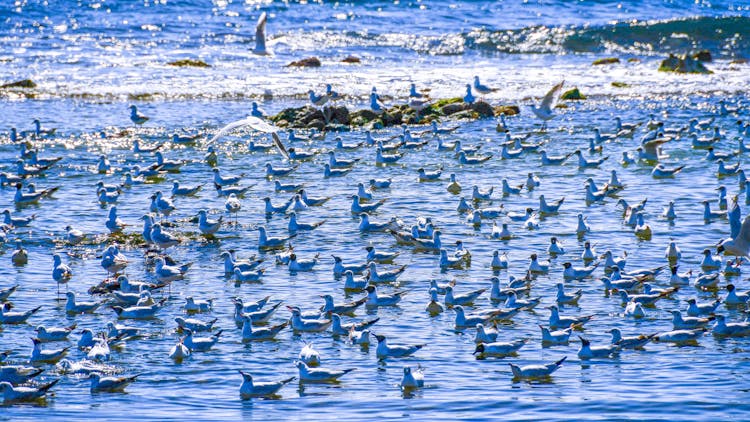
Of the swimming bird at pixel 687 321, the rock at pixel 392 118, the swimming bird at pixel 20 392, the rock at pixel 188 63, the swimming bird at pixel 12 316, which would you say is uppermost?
the rock at pixel 188 63

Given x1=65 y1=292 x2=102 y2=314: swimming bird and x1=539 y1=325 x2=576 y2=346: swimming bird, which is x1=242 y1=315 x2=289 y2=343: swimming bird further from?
x1=539 y1=325 x2=576 y2=346: swimming bird

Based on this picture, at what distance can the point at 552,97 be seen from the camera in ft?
109

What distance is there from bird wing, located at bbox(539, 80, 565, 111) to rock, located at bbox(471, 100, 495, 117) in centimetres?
310

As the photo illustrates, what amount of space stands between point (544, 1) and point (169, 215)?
48.0 m

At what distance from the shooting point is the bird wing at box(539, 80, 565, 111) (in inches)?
1291

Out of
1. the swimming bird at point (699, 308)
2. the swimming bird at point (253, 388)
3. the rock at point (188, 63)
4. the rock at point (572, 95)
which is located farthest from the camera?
the rock at point (188, 63)

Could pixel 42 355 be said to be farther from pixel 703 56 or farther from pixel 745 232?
pixel 703 56

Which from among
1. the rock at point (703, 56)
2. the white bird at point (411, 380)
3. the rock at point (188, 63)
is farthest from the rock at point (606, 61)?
the white bird at point (411, 380)

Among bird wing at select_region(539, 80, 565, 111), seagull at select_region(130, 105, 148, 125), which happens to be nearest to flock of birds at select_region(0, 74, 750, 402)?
bird wing at select_region(539, 80, 565, 111)

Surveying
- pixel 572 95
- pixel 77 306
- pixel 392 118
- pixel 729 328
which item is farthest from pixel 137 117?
pixel 729 328

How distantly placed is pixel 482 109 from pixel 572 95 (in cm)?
439

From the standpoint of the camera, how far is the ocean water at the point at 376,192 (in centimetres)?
1501

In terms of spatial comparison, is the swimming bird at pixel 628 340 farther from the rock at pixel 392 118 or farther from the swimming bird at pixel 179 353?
the rock at pixel 392 118

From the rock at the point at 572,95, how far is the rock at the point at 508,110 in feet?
7.66
